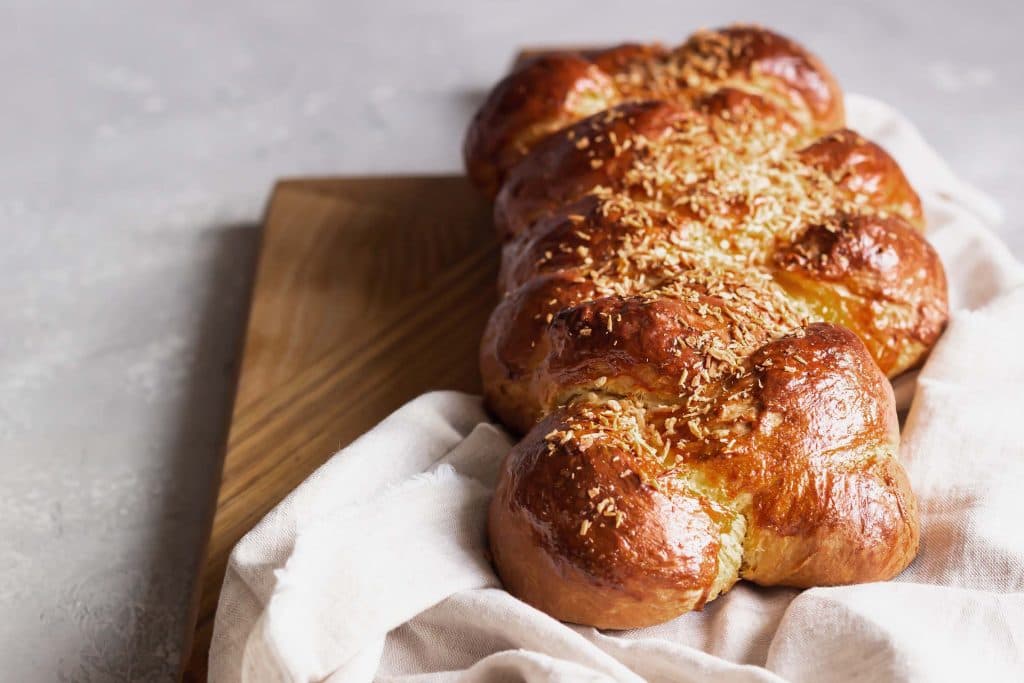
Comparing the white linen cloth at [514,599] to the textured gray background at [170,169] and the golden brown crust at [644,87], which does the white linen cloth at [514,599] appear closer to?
the textured gray background at [170,169]

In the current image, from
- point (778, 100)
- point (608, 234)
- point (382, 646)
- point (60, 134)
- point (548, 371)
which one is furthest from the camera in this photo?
point (60, 134)

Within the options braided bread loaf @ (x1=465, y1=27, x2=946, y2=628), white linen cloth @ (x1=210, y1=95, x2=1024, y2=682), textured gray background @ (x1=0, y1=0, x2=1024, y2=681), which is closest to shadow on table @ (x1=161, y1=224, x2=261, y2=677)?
textured gray background @ (x1=0, y1=0, x2=1024, y2=681)

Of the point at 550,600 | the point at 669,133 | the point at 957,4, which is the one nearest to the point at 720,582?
the point at 550,600

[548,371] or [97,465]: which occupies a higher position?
[548,371]

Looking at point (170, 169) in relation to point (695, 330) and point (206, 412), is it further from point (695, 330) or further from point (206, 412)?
point (695, 330)

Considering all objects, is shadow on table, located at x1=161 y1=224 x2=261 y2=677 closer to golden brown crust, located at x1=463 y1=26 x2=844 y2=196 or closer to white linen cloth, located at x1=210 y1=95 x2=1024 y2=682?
white linen cloth, located at x1=210 y1=95 x2=1024 y2=682

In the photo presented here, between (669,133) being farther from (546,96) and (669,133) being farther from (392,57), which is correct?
(392,57)

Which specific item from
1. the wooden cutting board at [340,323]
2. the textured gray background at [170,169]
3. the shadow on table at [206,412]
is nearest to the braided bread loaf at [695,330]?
the wooden cutting board at [340,323]

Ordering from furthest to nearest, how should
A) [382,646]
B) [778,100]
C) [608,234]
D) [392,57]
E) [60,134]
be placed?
1. [392,57]
2. [60,134]
3. [778,100]
4. [608,234]
5. [382,646]
